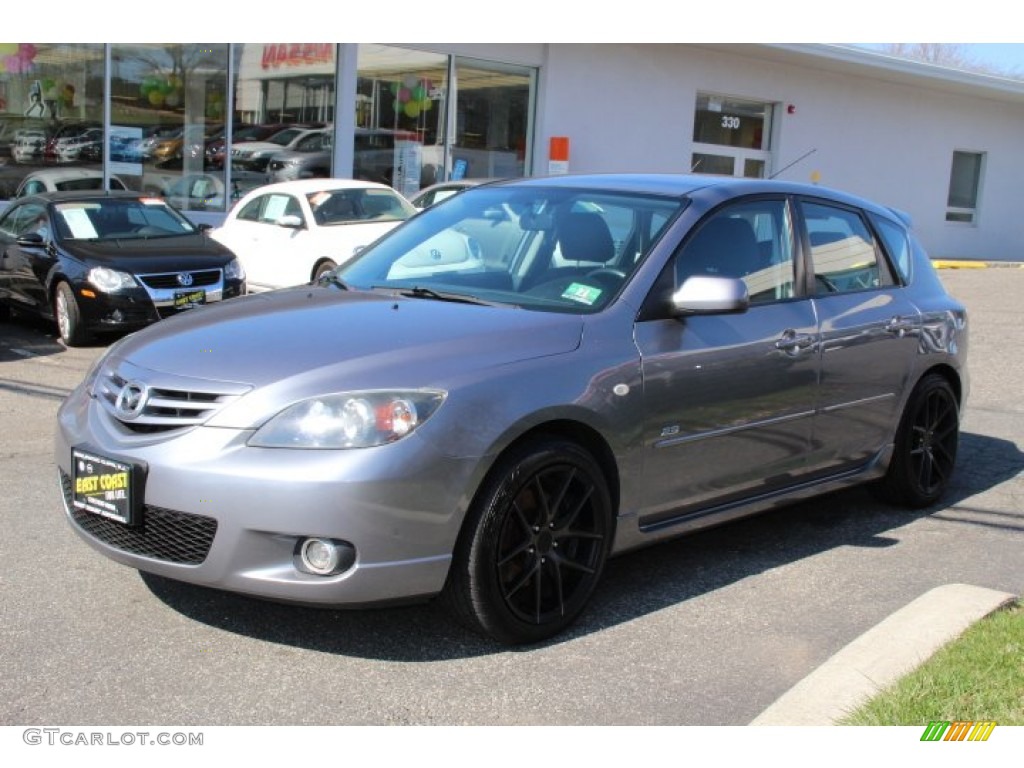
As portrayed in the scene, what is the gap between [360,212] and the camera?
14.2 metres

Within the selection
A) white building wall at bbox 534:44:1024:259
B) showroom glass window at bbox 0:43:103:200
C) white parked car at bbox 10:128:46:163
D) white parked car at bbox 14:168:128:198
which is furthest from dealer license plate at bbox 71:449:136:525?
white building wall at bbox 534:44:1024:259

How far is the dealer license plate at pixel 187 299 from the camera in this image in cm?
1105

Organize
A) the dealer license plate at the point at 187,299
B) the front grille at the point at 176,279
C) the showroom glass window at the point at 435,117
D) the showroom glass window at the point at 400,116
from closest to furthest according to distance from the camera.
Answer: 1. the front grille at the point at 176,279
2. the dealer license plate at the point at 187,299
3. the showroom glass window at the point at 400,116
4. the showroom glass window at the point at 435,117

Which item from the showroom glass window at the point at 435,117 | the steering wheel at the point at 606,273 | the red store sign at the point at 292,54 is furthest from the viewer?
the showroom glass window at the point at 435,117

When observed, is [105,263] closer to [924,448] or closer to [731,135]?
[924,448]

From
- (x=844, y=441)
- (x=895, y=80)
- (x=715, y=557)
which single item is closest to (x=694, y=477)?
(x=715, y=557)

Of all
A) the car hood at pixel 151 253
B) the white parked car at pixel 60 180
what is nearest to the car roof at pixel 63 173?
the white parked car at pixel 60 180

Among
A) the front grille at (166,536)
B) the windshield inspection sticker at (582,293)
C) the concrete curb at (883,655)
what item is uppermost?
the windshield inspection sticker at (582,293)

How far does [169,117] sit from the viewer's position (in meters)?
17.4

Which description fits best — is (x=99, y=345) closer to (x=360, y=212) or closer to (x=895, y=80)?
(x=360, y=212)

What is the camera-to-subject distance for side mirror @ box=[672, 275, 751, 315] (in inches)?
179

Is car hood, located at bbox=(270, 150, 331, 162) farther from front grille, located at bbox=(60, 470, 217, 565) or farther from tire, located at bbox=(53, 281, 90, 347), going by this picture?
front grille, located at bbox=(60, 470, 217, 565)

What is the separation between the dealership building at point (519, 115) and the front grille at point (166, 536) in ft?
45.0

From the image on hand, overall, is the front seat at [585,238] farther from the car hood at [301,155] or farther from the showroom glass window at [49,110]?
the car hood at [301,155]
